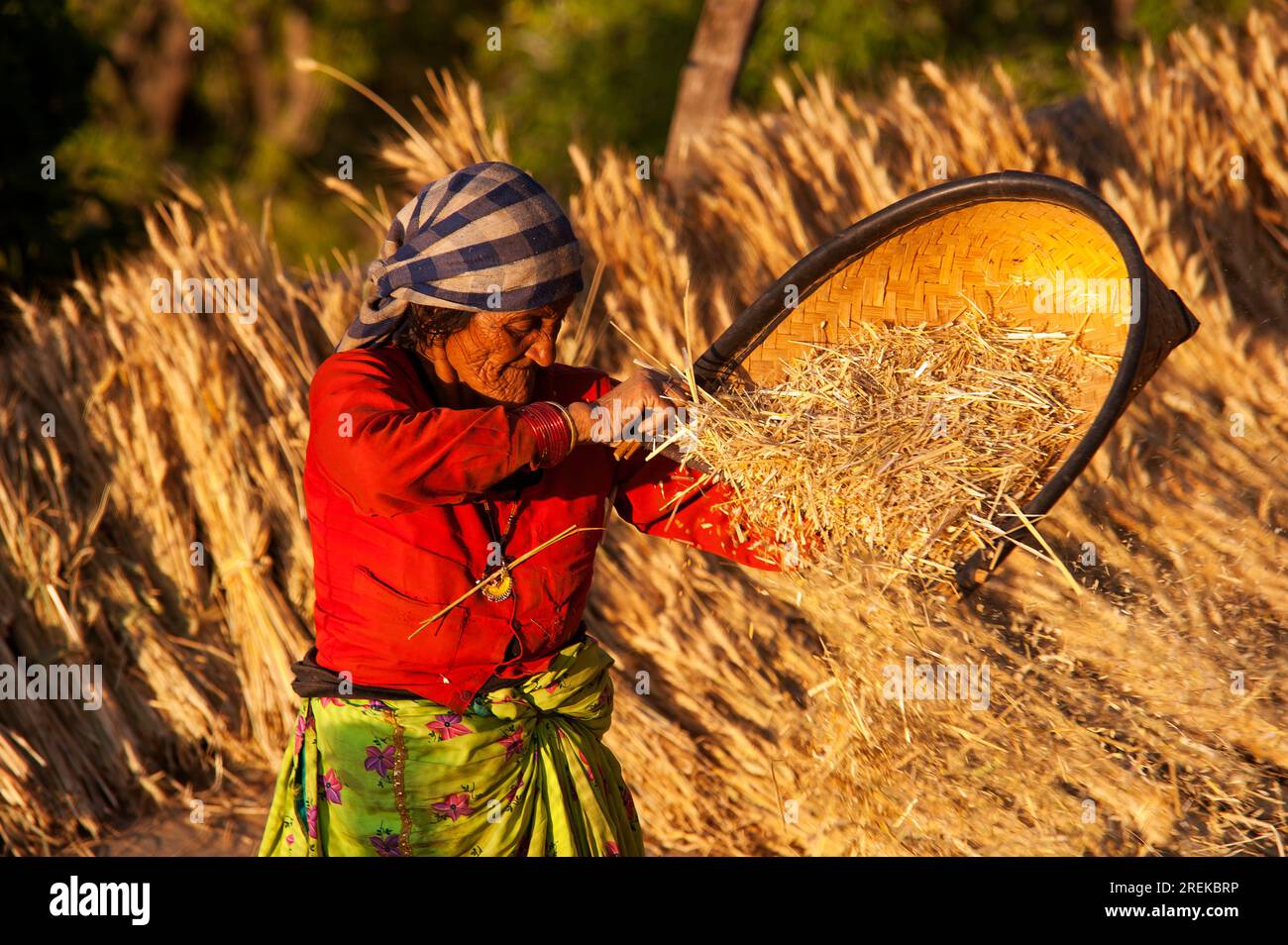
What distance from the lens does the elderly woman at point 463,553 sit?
1.68 m

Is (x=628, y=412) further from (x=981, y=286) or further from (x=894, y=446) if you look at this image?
(x=981, y=286)

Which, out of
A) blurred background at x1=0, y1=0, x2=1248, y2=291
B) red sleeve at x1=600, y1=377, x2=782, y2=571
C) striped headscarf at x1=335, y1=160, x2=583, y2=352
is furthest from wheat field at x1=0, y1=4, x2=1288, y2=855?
striped headscarf at x1=335, y1=160, x2=583, y2=352

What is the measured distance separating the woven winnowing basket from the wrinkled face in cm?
33

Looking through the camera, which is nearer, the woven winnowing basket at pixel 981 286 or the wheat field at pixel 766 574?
the woven winnowing basket at pixel 981 286

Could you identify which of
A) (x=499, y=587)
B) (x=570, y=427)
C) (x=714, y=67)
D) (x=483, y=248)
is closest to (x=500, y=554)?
(x=499, y=587)

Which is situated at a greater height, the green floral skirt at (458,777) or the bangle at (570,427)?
the bangle at (570,427)

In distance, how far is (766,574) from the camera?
2543 mm

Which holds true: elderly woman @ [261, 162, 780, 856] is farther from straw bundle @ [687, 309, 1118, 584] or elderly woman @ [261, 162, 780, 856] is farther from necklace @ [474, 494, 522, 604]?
straw bundle @ [687, 309, 1118, 584]

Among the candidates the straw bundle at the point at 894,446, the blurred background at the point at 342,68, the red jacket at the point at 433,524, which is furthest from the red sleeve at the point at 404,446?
the blurred background at the point at 342,68

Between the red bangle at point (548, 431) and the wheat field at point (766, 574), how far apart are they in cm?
52

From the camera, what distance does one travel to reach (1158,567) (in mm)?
2604

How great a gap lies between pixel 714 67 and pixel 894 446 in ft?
10.1

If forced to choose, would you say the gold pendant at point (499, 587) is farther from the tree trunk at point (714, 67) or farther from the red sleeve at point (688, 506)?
the tree trunk at point (714, 67)
